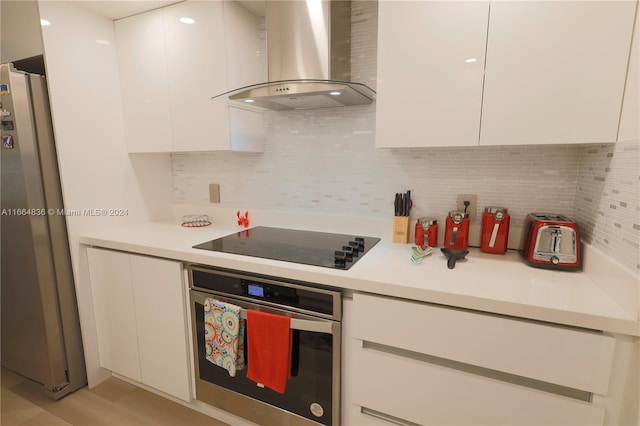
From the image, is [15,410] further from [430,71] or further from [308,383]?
[430,71]

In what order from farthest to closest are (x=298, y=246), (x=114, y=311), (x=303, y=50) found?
(x=114, y=311), (x=298, y=246), (x=303, y=50)

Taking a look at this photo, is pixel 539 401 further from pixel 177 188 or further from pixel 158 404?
pixel 177 188

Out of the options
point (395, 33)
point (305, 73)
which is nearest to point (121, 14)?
point (305, 73)

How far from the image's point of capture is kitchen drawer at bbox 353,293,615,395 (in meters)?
0.85

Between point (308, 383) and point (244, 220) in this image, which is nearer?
point (308, 383)

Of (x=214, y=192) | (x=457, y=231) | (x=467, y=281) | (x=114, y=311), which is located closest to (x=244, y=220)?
(x=214, y=192)

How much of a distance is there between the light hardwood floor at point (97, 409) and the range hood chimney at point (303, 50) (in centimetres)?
160

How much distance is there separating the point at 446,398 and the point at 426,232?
0.67m

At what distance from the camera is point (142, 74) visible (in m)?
1.77

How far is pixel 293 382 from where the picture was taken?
1.29 meters

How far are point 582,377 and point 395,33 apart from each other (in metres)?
1.24

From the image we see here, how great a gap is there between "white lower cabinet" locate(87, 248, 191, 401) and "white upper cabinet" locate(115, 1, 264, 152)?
664 mm

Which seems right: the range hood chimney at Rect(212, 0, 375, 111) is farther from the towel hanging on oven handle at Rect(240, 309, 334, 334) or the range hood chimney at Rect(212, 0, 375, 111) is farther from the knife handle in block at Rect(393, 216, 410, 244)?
the towel hanging on oven handle at Rect(240, 309, 334, 334)

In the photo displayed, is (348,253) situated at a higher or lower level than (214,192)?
lower
